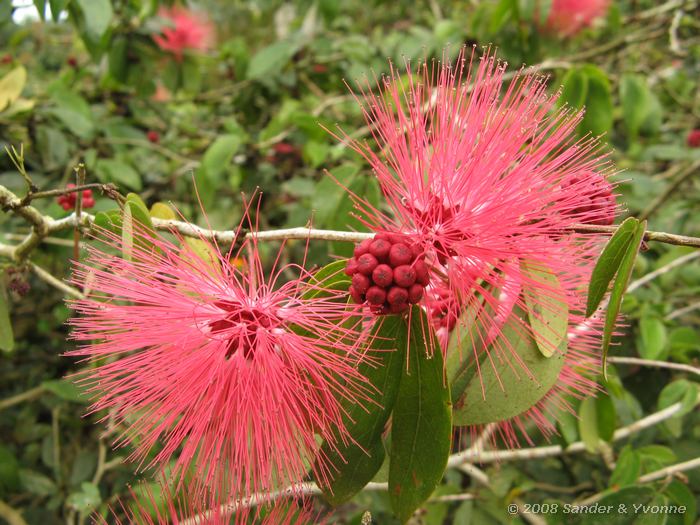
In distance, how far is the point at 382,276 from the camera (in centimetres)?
94

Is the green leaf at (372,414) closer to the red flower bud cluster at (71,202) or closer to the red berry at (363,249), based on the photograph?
the red berry at (363,249)

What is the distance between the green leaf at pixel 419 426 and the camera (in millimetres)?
966

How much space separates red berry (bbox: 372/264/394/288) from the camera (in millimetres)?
940

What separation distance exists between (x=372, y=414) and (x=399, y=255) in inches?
12.3

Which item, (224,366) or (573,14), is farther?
(573,14)

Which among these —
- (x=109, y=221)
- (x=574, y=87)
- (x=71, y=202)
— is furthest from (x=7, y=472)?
(x=574, y=87)

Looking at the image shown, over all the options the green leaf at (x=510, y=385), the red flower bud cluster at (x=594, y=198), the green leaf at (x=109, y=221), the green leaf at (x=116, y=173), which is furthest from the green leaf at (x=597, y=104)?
the green leaf at (x=116, y=173)

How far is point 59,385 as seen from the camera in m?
2.05

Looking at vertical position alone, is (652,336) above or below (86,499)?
above

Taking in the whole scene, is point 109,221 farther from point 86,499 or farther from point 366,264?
point 86,499

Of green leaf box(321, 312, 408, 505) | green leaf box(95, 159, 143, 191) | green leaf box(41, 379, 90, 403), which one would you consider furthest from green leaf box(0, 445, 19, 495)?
green leaf box(321, 312, 408, 505)

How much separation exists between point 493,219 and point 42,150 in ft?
6.91

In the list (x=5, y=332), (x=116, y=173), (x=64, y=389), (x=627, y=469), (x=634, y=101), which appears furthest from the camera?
(x=634, y=101)

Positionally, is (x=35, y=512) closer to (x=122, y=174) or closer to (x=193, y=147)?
(x=122, y=174)
